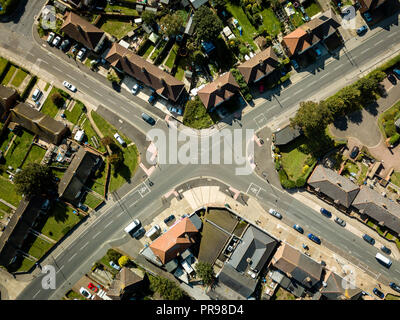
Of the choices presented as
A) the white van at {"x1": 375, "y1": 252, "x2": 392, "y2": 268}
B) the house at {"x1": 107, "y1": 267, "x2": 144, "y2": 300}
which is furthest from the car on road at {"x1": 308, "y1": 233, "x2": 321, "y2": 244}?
the house at {"x1": 107, "y1": 267, "x2": 144, "y2": 300}

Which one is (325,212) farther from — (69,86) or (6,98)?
(6,98)

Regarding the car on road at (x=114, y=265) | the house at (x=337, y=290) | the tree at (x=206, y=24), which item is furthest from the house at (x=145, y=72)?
the house at (x=337, y=290)

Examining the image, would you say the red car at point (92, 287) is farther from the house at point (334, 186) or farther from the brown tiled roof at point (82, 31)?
the house at point (334, 186)

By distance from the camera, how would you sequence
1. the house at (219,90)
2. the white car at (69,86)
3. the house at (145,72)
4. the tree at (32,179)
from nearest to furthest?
the tree at (32,179), the house at (219,90), the house at (145,72), the white car at (69,86)

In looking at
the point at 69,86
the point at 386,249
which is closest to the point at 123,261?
the point at 69,86

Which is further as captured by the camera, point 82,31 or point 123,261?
point 82,31
